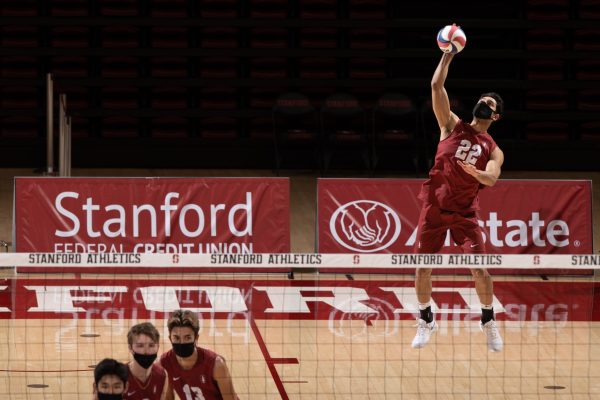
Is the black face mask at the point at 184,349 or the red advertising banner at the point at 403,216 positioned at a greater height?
the red advertising banner at the point at 403,216

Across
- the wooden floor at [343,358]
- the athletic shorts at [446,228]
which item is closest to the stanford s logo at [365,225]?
the wooden floor at [343,358]

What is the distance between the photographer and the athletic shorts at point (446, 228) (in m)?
11.2

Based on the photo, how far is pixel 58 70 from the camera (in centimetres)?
2589

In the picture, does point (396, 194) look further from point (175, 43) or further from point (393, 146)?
point (175, 43)

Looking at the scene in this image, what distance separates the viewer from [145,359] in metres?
8.91

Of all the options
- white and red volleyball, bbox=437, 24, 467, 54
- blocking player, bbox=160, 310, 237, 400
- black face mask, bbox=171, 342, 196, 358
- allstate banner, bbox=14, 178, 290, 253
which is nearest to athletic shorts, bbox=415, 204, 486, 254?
white and red volleyball, bbox=437, 24, 467, 54

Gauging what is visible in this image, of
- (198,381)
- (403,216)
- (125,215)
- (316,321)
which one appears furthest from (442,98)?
(125,215)

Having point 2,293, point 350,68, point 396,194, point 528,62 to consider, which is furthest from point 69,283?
point 528,62

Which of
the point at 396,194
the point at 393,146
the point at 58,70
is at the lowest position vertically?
the point at 396,194

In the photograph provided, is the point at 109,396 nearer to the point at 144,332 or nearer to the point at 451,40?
the point at 144,332

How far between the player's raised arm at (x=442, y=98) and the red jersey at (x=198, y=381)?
2929mm

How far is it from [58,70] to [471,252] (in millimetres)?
16172

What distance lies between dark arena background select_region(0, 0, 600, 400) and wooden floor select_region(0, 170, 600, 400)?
0.04 metres

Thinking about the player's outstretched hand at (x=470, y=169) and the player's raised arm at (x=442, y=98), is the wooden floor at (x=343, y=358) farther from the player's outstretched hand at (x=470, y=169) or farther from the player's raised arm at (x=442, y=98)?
the player's raised arm at (x=442, y=98)
